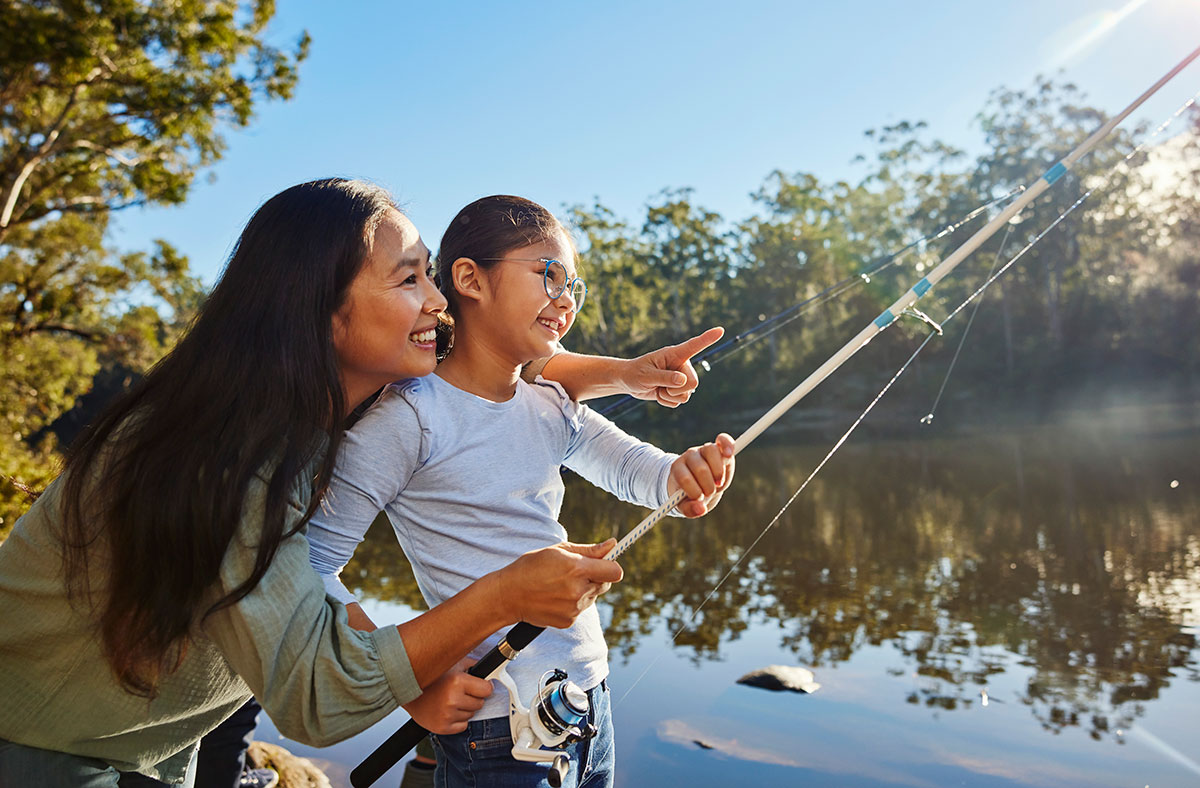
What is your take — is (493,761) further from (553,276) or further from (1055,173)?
(1055,173)

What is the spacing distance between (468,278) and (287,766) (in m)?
2.86

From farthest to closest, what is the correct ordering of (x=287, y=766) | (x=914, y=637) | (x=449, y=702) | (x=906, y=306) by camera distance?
1. (x=914, y=637)
2. (x=287, y=766)
3. (x=906, y=306)
4. (x=449, y=702)

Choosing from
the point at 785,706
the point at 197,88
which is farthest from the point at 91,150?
the point at 785,706

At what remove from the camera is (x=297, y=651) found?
112 centimetres

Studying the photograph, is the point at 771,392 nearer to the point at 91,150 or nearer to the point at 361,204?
the point at 91,150

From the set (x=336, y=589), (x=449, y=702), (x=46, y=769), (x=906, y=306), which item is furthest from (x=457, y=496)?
(x=906, y=306)

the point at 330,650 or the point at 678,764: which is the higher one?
the point at 678,764

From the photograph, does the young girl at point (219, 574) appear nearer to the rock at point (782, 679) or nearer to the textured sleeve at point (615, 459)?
the textured sleeve at point (615, 459)

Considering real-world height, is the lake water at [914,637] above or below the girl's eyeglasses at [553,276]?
above

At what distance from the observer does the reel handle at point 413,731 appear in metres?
1.46

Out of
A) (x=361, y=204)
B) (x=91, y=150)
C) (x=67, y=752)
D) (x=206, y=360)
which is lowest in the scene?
(x=67, y=752)

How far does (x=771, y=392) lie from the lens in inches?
1298

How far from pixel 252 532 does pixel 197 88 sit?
542 inches

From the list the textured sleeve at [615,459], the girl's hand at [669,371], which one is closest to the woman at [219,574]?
the textured sleeve at [615,459]
